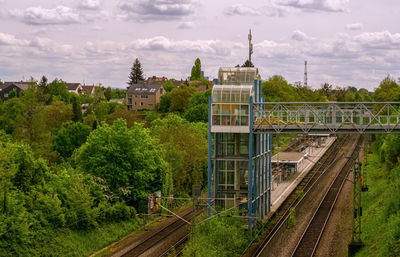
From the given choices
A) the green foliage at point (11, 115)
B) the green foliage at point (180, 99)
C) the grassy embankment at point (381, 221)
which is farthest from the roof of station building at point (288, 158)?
the green foliage at point (180, 99)

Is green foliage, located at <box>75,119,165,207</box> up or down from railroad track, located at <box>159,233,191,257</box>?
up

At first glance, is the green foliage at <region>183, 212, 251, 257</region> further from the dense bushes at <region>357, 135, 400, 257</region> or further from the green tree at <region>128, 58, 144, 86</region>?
the green tree at <region>128, 58, 144, 86</region>

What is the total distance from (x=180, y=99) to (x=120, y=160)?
6778cm

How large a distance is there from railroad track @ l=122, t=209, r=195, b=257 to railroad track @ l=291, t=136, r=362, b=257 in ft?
29.6

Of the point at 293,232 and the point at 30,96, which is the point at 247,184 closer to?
the point at 293,232

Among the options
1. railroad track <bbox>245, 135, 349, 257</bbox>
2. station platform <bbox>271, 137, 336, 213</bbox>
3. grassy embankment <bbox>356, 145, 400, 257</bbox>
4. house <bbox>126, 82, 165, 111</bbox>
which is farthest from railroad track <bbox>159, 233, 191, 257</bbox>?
house <bbox>126, 82, 165, 111</bbox>

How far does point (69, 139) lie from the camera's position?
218ft

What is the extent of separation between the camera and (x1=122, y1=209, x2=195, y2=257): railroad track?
34969 millimetres

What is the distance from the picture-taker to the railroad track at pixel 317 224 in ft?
112

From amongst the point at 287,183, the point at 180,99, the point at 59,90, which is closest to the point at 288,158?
the point at 287,183

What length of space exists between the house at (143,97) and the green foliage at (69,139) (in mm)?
61691

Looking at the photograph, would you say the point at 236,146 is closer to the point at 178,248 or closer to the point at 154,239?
the point at 178,248

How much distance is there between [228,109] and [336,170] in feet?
120

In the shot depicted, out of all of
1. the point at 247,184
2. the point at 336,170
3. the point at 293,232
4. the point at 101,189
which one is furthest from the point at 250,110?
the point at 336,170
